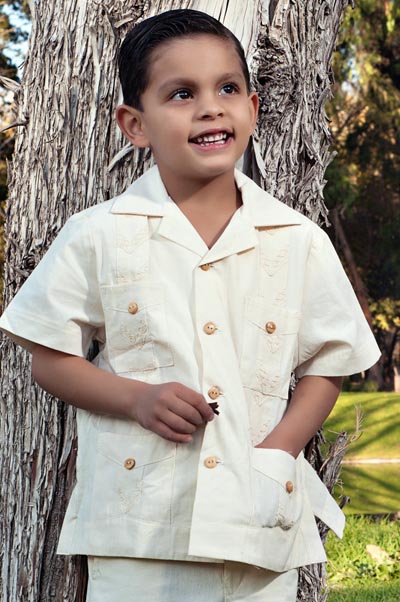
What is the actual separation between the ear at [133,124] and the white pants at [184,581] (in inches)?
33.9

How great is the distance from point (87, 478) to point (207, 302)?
0.44 meters

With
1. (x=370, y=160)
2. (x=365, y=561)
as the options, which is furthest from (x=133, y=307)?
(x=370, y=160)

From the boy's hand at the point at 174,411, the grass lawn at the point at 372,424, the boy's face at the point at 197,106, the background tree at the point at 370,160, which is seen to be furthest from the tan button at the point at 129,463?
the background tree at the point at 370,160

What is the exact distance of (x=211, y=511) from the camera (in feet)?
5.81

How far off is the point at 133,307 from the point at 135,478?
13.4 inches

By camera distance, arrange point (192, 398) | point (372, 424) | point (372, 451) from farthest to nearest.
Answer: point (372, 424), point (372, 451), point (192, 398)

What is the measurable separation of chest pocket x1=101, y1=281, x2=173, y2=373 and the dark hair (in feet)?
1.29

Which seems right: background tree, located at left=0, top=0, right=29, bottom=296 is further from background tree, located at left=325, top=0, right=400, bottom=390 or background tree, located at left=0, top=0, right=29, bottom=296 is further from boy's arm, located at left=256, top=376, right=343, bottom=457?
boy's arm, located at left=256, top=376, right=343, bottom=457

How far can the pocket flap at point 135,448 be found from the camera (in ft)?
6.06

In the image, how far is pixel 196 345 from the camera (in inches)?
73.3

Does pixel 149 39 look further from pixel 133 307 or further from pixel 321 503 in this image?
pixel 321 503

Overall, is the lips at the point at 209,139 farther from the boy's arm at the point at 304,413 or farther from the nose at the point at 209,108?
the boy's arm at the point at 304,413

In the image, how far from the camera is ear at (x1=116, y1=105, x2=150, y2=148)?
1977 millimetres

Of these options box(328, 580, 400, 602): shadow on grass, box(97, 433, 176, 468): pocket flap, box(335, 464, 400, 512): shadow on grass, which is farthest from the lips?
box(335, 464, 400, 512): shadow on grass
